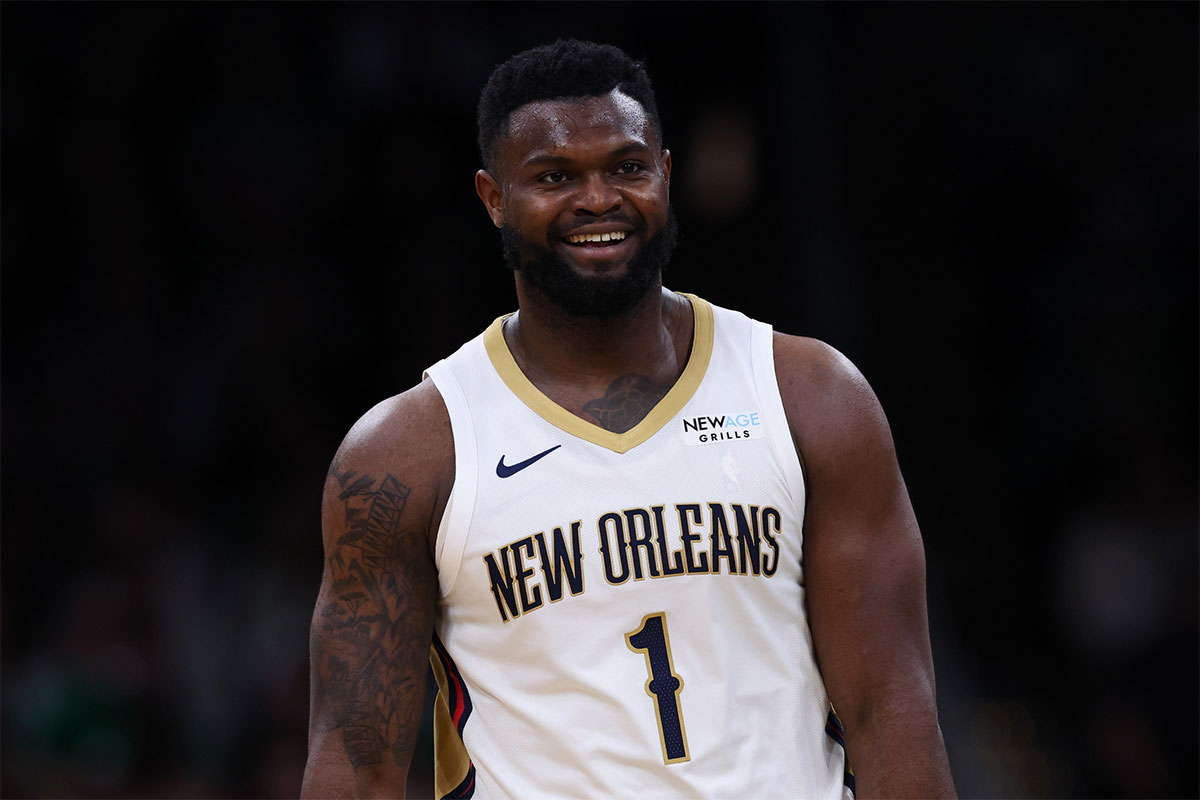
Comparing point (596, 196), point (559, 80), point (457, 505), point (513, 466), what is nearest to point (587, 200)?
point (596, 196)

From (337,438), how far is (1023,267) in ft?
9.74

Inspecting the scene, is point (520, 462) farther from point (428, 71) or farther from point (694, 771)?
point (428, 71)

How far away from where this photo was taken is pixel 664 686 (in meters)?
2.75

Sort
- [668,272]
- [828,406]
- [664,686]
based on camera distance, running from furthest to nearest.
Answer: [668,272] < [828,406] < [664,686]

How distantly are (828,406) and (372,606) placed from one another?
Answer: 971mm

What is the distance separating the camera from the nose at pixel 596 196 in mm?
2789

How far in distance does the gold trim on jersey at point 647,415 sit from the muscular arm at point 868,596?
231 mm

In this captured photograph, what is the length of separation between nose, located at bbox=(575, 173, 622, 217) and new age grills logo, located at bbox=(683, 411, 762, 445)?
45cm

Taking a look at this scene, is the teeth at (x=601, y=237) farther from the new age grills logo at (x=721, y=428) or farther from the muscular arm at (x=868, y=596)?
the muscular arm at (x=868, y=596)

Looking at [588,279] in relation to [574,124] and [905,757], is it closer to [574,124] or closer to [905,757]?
[574,124]

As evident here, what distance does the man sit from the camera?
9.07 feet

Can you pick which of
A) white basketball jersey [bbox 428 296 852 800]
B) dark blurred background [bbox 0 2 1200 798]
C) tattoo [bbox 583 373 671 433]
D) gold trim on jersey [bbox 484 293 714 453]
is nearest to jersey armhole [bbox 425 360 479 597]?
white basketball jersey [bbox 428 296 852 800]

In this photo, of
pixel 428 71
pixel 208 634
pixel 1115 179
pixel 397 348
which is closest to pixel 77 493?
pixel 208 634

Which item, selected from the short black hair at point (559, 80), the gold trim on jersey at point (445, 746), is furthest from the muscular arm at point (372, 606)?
the short black hair at point (559, 80)
